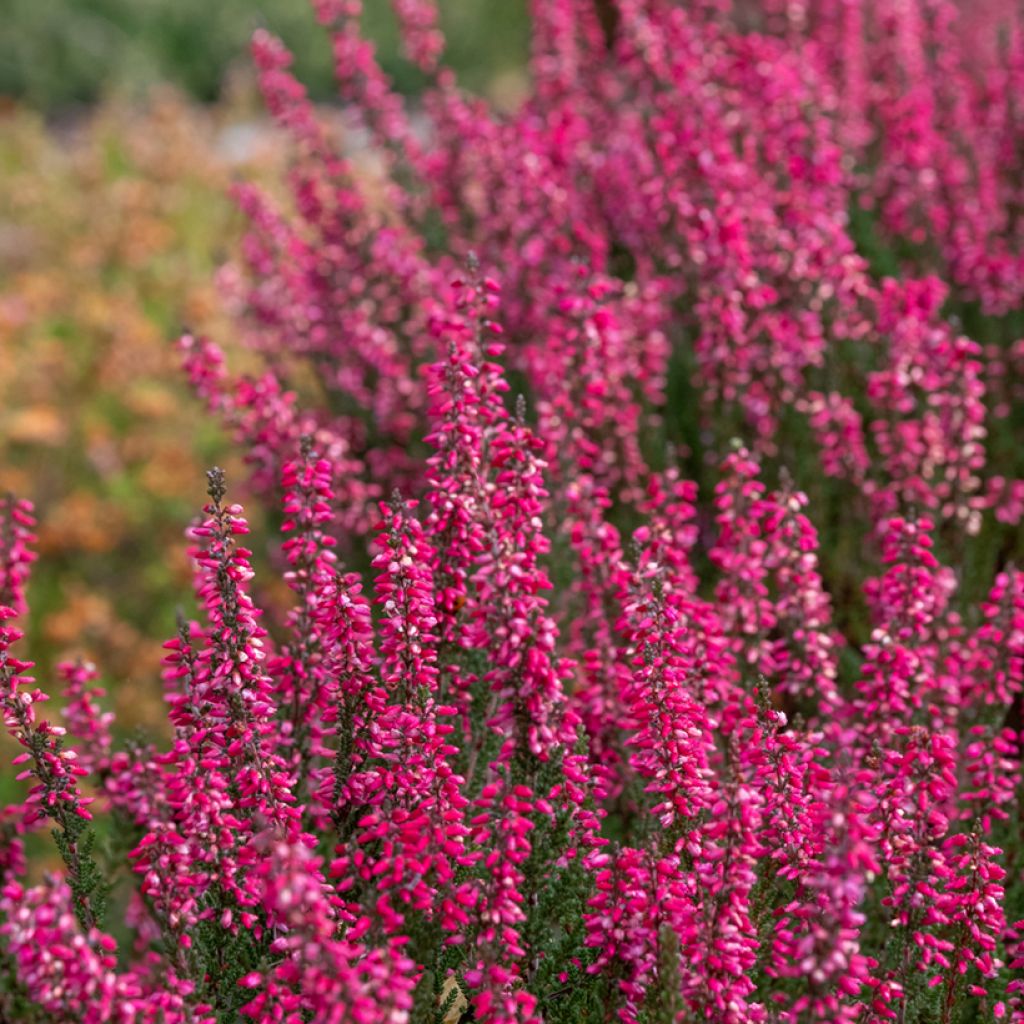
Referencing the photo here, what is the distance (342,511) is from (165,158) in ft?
20.6

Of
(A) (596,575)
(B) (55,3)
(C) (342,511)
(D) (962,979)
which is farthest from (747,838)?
(B) (55,3)

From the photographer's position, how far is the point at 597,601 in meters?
3.27

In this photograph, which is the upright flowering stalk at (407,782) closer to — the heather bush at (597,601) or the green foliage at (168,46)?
the heather bush at (597,601)

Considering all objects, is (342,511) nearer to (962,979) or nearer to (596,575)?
(596,575)

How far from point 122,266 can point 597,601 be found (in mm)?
6320

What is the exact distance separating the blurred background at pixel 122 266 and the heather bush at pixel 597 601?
997 mm

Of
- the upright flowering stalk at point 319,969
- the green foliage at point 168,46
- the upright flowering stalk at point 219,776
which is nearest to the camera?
the upright flowering stalk at point 319,969

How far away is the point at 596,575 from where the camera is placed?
3.26 m

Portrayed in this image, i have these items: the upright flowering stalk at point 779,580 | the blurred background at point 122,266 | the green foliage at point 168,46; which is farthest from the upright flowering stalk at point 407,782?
the green foliage at point 168,46

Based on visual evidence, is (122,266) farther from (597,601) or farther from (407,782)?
(407,782)

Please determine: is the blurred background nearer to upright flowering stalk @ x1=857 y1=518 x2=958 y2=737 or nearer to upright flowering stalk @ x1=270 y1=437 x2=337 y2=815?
upright flowering stalk @ x1=270 y1=437 x2=337 y2=815

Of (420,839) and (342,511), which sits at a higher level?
(420,839)

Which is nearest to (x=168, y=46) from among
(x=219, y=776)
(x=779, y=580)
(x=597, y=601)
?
(x=597, y=601)

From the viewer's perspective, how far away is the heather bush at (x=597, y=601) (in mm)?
2254
